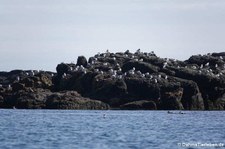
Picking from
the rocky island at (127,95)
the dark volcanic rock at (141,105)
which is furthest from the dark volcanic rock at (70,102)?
the dark volcanic rock at (141,105)

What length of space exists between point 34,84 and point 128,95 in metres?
31.0

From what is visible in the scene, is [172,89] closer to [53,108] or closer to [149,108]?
[149,108]

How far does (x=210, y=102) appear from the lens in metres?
195

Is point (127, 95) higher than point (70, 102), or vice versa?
point (127, 95)

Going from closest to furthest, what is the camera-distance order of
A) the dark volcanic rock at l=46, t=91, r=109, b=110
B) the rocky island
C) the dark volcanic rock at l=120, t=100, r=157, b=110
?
the dark volcanic rock at l=46, t=91, r=109, b=110
the rocky island
the dark volcanic rock at l=120, t=100, r=157, b=110

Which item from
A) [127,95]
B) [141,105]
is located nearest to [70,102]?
[127,95]

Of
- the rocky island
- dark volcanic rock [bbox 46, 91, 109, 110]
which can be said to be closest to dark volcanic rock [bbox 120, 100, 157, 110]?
the rocky island

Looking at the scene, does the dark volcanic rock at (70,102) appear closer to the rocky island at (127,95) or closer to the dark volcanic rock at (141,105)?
the rocky island at (127,95)

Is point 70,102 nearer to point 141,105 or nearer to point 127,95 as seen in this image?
A: point 127,95

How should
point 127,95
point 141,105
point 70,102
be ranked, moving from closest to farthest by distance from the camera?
point 70,102 → point 141,105 → point 127,95

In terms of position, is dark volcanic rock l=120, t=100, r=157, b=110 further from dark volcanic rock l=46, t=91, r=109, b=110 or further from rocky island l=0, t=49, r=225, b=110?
dark volcanic rock l=46, t=91, r=109, b=110

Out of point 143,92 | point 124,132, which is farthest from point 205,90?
point 124,132

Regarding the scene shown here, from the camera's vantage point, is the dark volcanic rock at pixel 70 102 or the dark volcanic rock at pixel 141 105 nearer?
the dark volcanic rock at pixel 70 102

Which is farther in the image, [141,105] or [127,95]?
[127,95]
